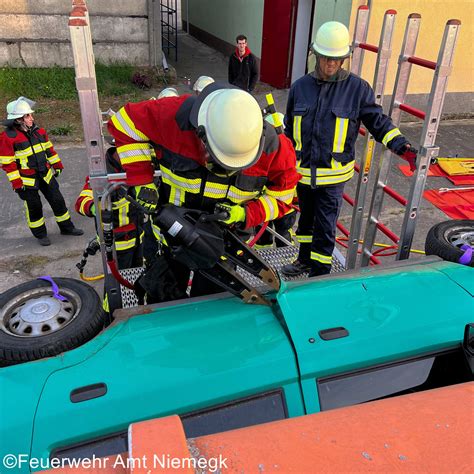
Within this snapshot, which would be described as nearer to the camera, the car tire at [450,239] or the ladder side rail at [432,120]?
the ladder side rail at [432,120]

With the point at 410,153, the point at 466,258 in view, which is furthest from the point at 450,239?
the point at 410,153

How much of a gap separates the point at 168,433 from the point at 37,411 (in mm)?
860

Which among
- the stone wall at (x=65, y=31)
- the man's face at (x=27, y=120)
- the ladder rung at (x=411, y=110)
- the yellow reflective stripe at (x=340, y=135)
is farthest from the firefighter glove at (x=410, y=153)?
the stone wall at (x=65, y=31)

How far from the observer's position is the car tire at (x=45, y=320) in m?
2.06

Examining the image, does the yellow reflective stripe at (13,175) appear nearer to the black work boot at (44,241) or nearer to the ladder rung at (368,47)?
the black work boot at (44,241)

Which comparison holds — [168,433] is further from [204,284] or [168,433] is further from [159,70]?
[159,70]

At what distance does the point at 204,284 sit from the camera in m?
2.85

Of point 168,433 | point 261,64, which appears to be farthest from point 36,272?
point 261,64

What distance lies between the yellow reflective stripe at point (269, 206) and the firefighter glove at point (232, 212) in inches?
6.9

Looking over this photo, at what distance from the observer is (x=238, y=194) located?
2582 millimetres

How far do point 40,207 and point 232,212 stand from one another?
3485 millimetres

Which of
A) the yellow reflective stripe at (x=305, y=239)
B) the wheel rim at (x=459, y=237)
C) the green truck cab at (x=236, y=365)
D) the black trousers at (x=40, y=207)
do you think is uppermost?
the green truck cab at (x=236, y=365)

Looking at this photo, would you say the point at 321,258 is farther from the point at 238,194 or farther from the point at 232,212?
the point at 232,212

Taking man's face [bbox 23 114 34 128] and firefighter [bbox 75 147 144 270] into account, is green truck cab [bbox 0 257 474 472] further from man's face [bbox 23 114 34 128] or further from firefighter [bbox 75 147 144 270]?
man's face [bbox 23 114 34 128]
